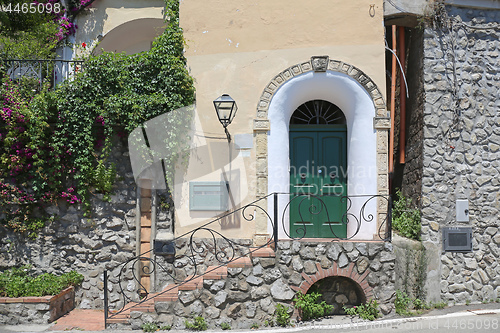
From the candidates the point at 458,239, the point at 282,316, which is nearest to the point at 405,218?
the point at 458,239

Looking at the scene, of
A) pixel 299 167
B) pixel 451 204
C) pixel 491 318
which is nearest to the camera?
pixel 491 318

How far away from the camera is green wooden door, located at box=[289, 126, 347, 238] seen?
7.60 m

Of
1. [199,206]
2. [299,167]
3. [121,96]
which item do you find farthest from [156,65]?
[299,167]

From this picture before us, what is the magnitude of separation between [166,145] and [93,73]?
1841mm

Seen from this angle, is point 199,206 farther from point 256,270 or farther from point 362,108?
point 362,108

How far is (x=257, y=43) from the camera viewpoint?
7367mm

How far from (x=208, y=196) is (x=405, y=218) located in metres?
3.55

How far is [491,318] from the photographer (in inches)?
241

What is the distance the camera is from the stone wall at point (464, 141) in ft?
22.8

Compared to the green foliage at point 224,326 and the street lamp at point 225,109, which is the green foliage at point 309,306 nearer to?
the green foliage at point 224,326

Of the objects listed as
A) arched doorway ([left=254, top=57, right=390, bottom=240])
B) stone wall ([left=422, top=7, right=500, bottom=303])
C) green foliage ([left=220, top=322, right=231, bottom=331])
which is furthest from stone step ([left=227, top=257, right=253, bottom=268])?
stone wall ([left=422, top=7, right=500, bottom=303])

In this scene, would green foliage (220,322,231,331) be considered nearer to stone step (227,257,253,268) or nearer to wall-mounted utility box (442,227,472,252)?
stone step (227,257,253,268)

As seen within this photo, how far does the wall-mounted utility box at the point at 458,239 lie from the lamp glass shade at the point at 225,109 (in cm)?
409

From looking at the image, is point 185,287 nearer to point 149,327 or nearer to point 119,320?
point 149,327
